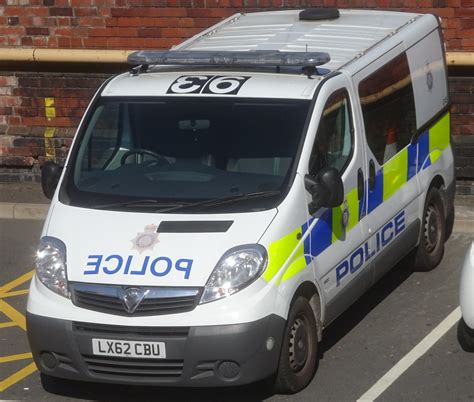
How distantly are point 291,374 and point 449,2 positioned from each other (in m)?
5.72

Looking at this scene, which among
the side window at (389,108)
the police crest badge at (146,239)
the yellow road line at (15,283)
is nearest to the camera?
the police crest badge at (146,239)

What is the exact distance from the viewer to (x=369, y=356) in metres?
8.20

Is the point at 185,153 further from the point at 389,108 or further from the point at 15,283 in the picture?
the point at 15,283

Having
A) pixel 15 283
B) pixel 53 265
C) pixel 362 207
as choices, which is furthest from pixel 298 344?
pixel 15 283

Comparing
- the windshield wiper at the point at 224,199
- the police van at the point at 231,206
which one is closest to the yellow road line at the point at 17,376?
the police van at the point at 231,206

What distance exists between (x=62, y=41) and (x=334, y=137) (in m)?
5.74

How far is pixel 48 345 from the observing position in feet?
23.9

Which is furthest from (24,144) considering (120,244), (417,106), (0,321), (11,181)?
(120,244)

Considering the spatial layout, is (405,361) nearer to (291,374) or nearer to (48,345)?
(291,374)

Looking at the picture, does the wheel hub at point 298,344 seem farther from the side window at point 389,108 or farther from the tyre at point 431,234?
the tyre at point 431,234

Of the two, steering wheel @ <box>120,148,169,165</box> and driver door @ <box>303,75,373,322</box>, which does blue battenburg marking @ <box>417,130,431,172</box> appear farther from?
steering wheel @ <box>120,148,169,165</box>

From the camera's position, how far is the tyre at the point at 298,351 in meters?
7.36

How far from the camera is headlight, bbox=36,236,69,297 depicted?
734 centimetres

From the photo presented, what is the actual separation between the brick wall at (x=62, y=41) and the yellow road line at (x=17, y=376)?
16.5ft
